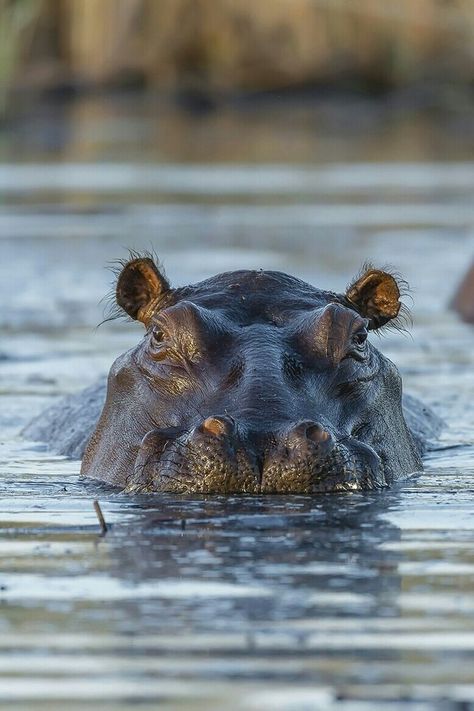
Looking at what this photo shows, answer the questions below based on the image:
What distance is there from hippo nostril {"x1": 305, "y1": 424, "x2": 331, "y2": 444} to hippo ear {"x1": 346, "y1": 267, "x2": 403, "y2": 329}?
5.28ft

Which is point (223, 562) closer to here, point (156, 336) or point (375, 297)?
point (156, 336)

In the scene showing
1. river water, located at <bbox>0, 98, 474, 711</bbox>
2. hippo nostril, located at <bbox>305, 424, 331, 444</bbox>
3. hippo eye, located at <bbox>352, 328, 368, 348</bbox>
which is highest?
hippo eye, located at <bbox>352, 328, 368, 348</bbox>

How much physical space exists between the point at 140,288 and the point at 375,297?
3.02 feet

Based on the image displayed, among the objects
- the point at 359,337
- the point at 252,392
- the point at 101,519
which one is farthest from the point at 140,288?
the point at 101,519

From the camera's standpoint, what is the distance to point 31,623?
476cm

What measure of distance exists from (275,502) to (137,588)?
1.05 meters

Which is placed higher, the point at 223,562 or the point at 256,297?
the point at 256,297

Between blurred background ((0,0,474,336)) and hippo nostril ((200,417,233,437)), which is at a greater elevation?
blurred background ((0,0,474,336))

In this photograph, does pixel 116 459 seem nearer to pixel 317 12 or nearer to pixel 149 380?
pixel 149 380

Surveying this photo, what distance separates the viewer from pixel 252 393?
21.1ft

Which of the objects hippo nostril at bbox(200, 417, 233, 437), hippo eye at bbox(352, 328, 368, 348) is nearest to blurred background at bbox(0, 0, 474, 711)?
hippo nostril at bbox(200, 417, 233, 437)

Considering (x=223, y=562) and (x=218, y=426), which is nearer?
(x=223, y=562)

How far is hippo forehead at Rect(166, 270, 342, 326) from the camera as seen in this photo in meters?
7.12

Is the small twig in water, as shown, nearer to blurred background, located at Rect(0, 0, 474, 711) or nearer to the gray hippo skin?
blurred background, located at Rect(0, 0, 474, 711)
